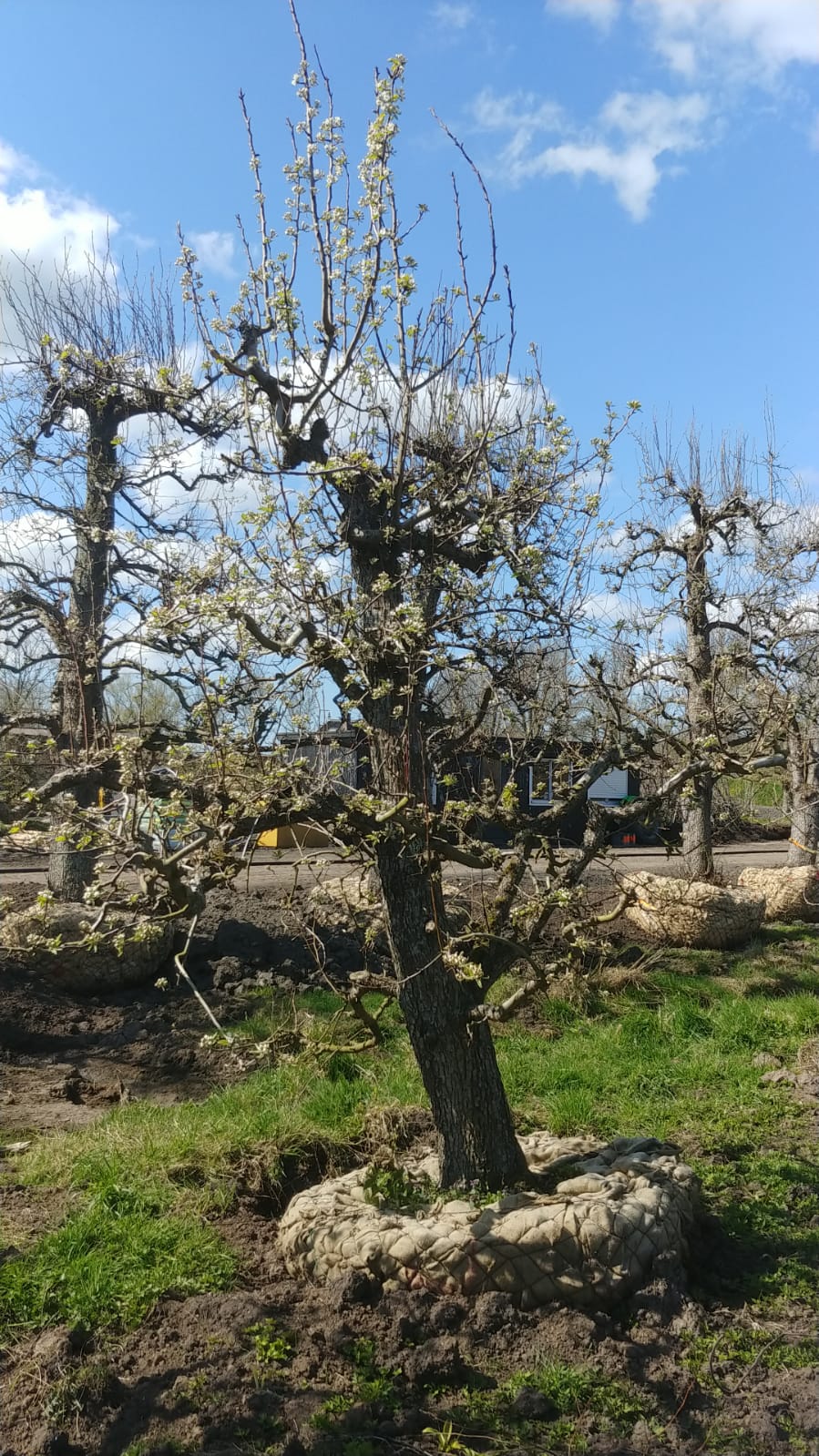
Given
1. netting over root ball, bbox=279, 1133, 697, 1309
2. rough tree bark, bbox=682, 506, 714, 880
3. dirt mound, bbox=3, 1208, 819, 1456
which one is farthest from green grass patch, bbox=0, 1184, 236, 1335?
rough tree bark, bbox=682, 506, 714, 880

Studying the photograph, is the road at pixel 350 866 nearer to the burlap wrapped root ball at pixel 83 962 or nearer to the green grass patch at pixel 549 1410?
the burlap wrapped root ball at pixel 83 962

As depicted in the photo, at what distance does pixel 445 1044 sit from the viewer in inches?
160

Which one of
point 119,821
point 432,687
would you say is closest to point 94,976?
point 432,687

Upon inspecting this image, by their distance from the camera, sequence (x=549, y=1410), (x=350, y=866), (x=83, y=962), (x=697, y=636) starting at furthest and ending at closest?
(x=350, y=866) → (x=697, y=636) → (x=83, y=962) → (x=549, y=1410)

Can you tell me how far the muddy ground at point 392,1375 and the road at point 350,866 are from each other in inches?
191

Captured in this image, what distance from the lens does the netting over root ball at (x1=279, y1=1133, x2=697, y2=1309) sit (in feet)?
11.5

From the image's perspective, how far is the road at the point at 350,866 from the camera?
39.9 ft

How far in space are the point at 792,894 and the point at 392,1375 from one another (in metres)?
9.45

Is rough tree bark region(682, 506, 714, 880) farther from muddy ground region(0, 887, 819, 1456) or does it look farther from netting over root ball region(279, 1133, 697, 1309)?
muddy ground region(0, 887, 819, 1456)

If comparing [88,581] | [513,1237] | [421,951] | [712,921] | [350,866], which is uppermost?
[88,581]

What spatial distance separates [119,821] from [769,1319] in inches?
114

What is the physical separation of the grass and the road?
5.09ft

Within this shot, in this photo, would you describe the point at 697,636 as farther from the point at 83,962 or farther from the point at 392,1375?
the point at 392,1375

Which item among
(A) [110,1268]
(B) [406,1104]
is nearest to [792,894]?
(B) [406,1104]
